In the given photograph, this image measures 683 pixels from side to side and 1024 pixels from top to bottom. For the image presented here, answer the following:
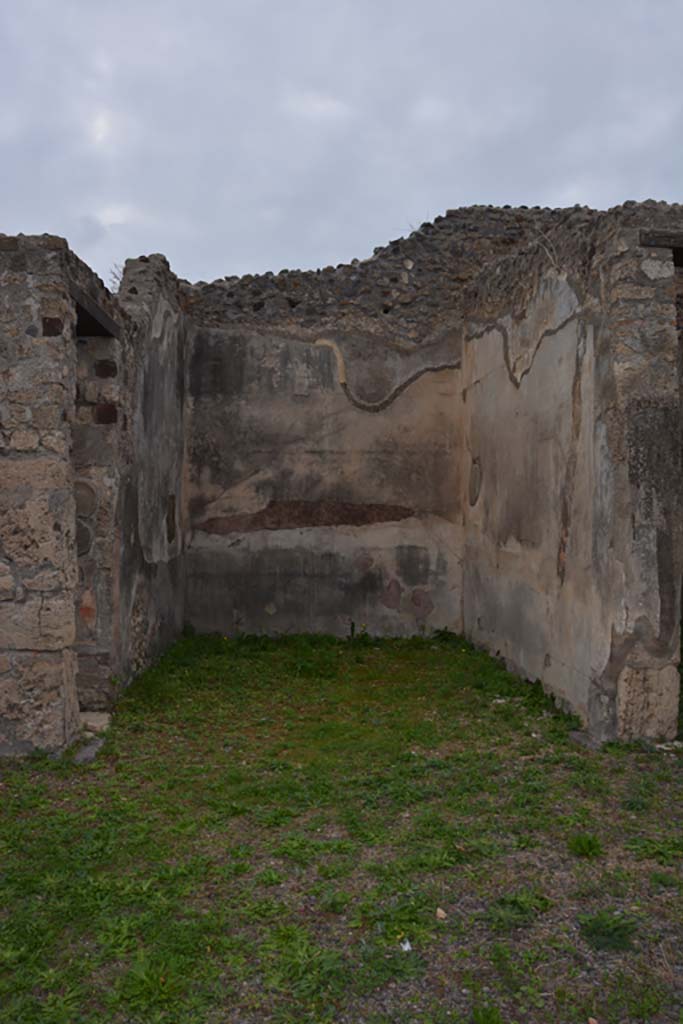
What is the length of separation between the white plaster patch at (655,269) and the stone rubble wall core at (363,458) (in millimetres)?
14

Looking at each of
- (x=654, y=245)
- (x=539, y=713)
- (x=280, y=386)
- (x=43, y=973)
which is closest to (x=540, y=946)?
(x=43, y=973)

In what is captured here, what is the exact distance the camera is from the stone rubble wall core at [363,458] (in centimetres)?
433

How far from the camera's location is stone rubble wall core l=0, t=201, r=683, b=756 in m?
4.33

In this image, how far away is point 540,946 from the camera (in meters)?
2.53

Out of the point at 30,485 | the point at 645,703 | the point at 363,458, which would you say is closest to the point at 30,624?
the point at 30,485

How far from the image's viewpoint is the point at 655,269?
4.45m

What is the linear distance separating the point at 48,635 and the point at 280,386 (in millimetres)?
3892

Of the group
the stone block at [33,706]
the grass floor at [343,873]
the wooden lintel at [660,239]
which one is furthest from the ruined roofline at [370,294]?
the stone block at [33,706]

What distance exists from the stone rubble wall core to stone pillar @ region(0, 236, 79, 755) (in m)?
0.01

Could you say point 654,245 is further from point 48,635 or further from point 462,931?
point 48,635

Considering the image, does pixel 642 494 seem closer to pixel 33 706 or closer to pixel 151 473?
pixel 33 706

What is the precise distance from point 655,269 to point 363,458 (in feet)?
11.9

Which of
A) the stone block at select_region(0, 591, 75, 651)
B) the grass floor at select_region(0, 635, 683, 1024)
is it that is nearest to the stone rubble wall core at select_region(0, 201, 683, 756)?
the stone block at select_region(0, 591, 75, 651)

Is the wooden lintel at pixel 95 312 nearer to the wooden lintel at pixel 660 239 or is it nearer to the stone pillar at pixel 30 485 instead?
the stone pillar at pixel 30 485
